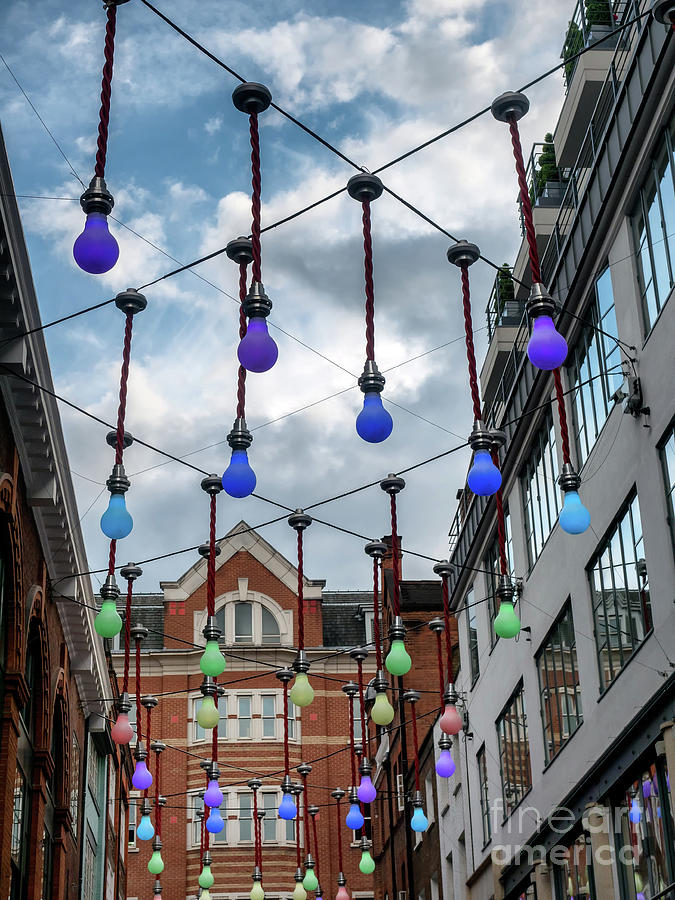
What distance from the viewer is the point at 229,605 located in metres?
53.0

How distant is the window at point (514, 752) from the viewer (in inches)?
1027

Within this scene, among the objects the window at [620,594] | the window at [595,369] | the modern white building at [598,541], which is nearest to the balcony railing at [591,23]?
the modern white building at [598,541]

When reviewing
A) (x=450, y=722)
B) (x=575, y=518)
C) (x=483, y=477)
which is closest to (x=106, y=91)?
(x=483, y=477)

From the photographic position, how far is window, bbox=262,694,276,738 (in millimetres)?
51312

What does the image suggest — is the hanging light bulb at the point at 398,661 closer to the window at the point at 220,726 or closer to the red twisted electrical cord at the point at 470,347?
the red twisted electrical cord at the point at 470,347

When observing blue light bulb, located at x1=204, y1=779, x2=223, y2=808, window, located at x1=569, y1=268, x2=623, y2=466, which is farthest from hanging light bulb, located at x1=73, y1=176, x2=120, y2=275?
blue light bulb, located at x1=204, y1=779, x2=223, y2=808

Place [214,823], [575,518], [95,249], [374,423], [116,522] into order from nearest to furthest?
[95,249], [374,423], [575,518], [116,522], [214,823]

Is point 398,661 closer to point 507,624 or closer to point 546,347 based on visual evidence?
point 507,624

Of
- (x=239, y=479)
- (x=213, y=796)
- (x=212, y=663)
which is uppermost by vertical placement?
(x=239, y=479)

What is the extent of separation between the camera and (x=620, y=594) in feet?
63.1

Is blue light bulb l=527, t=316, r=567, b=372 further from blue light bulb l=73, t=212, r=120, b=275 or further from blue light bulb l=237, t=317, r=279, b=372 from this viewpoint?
blue light bulb l=73, t=212, r=120, b=275

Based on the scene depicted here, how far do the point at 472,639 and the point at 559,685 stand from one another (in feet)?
32.8

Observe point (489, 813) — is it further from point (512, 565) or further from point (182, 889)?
point (182, 889)

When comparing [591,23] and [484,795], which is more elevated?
[591,23]
